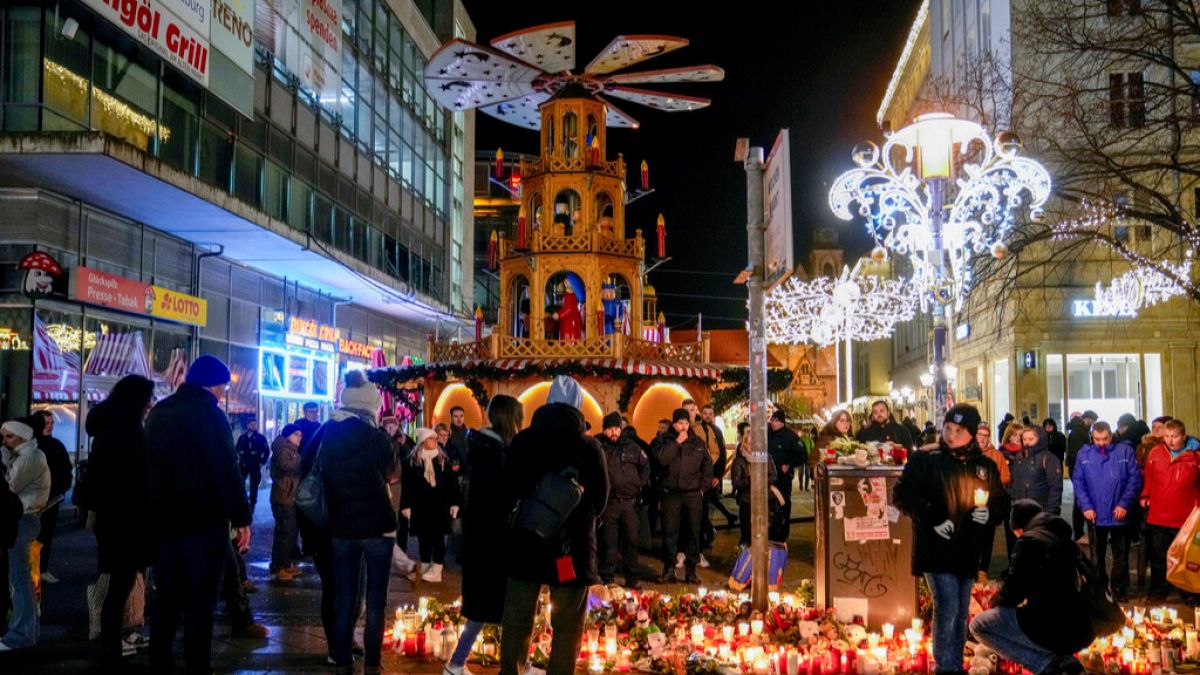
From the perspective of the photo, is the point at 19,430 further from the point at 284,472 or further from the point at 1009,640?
the point at 1009,640

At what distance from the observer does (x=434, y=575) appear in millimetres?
11758

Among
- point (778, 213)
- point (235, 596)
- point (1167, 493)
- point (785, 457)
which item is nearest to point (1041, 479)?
point (1167, 493)

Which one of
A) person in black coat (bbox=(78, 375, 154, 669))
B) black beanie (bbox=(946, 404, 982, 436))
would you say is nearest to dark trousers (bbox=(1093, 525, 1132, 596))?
black beanie (bbox=(946, 404, 982, 436))

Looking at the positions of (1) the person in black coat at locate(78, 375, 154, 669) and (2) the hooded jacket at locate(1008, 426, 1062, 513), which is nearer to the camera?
(1) the person in black coat at locate(78, 375, 154, 669)

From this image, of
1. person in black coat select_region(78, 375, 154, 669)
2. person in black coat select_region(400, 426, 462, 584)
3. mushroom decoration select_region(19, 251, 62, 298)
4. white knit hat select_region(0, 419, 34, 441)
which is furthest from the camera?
mushroom decoration select_region(19, 251, 62, 298)

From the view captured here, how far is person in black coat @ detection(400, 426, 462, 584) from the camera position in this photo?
1184cm

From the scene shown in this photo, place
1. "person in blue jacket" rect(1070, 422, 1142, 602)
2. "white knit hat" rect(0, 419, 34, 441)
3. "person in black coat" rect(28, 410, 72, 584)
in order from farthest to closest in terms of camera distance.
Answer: "person in blue jacket" rect(1070, 422, 1142, 602) < "person in black coat" rect(28, 410, 72, 584) < "white knit hat" rect(0, 419, 34, 441)

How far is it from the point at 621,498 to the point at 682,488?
0.87 metres

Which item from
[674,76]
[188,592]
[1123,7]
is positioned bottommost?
[188,592]

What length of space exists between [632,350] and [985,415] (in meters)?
22.1

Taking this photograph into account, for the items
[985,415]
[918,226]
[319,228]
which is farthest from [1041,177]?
[985,415]

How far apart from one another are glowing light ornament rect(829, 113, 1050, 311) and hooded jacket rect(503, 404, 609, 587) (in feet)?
22.9

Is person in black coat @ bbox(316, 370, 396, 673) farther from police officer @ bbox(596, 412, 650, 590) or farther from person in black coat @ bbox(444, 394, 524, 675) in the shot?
police officer @ bbox(596, 412, 650, 590)

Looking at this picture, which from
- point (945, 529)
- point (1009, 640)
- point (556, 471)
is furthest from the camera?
point (945, 529)
